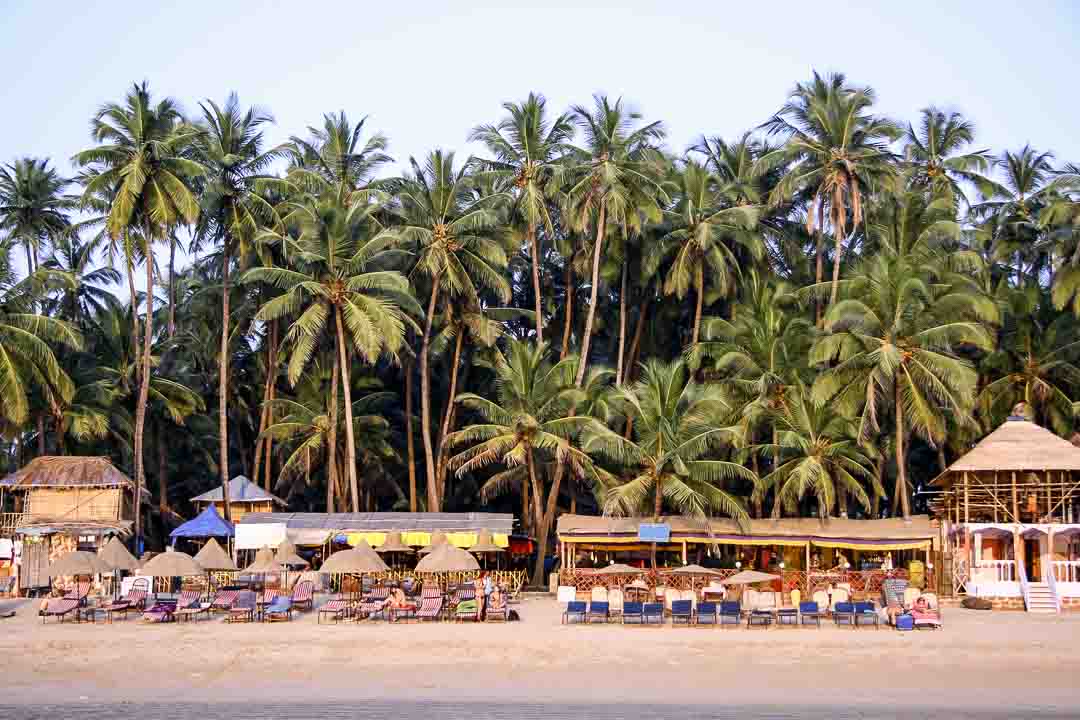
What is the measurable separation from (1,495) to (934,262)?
37072mm

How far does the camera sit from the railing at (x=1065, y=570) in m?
35.2

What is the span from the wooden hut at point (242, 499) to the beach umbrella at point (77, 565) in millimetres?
Result: 13919

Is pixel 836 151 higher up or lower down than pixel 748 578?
higher up

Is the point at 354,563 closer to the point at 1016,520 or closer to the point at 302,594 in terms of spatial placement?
the point at 302,594

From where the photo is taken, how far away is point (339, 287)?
43.9 m

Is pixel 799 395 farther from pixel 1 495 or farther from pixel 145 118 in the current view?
pixel 1 495

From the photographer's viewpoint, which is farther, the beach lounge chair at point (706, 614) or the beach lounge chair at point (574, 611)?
the beach lounge chair at point (574, 611)

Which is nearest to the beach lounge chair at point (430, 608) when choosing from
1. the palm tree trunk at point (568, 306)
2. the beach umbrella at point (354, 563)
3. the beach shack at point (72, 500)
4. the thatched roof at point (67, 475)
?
the beach umbrella at point (354, 563)

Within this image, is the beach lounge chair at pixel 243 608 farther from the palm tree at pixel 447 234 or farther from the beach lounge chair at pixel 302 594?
the palm tree at pixel 447 234

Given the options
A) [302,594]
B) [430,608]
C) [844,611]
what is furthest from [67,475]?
[844,611]

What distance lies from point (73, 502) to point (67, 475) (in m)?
1.03

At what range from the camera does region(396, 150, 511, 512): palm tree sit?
1781 inches

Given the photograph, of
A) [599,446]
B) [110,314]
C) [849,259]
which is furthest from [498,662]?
[849,259]

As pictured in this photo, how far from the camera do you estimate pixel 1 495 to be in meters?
44.9
